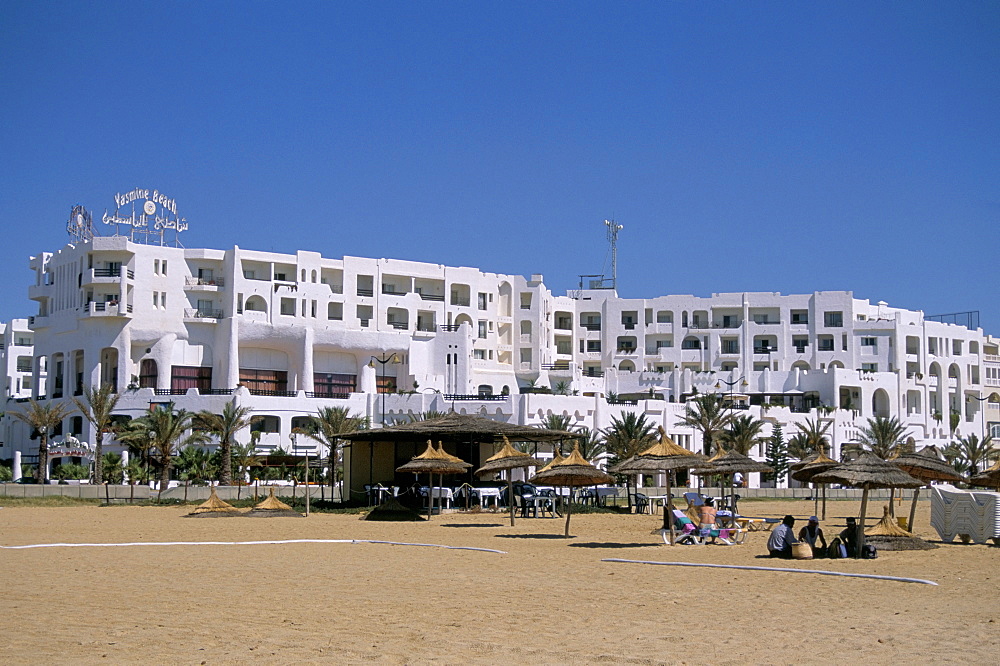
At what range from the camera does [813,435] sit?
221ft

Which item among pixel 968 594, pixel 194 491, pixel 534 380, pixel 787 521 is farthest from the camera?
pixel 534 380

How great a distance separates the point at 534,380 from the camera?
7956 centimetres

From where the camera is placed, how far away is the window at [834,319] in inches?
3342

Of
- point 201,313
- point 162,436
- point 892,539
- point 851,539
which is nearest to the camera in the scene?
point 851,539

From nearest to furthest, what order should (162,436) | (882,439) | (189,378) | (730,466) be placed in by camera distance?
(730,466) → (162,436) → (882,439) → (189,378)

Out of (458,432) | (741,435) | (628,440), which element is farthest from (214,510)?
(741,435)

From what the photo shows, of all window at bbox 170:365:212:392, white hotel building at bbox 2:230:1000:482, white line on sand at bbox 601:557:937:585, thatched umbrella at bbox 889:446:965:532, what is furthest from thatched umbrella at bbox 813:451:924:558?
window at bbox 170:365:212:392

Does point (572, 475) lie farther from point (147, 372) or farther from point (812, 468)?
point (147, 372)

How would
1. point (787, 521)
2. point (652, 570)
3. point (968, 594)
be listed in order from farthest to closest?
point (787, 521) < point (652, 570) < point (968, 594)

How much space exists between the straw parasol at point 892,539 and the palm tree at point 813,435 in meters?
40.8

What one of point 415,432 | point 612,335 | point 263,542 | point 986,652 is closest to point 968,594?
point 986,652

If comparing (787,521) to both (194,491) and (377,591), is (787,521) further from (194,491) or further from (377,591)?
(194,491)

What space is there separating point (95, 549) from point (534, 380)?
59.0 metres

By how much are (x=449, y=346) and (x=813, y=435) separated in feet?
77.0
